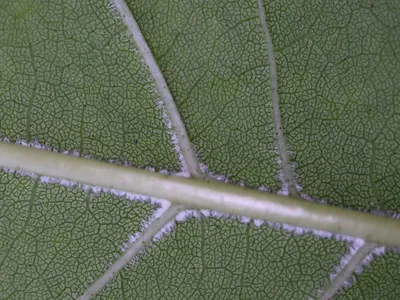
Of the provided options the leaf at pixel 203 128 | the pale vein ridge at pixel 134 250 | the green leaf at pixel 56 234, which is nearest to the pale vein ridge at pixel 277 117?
the leaf at pixel 203 128

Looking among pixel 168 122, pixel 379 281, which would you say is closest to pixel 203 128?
pixel 168 122

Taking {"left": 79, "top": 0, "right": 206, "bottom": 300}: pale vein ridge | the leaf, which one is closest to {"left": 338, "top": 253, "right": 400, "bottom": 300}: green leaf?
A: the leaf

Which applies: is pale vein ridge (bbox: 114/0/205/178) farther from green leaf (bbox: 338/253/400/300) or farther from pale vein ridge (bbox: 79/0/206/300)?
green leaf (bbox: 338/253/400/300)

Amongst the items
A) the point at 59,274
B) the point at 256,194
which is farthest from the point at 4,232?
the point at 256,194

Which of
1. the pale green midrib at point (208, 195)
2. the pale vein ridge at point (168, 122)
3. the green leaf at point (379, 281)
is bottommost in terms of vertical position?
the green leaf at point (379, 281)

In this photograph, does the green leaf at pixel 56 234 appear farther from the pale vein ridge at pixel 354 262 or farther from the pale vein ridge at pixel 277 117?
the pale vein ridge at pixel 354 262
